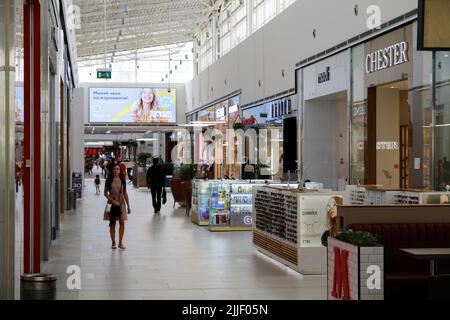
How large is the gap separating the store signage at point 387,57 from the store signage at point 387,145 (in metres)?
1.41

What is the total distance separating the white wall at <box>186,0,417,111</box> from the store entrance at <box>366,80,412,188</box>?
1389 millimetres

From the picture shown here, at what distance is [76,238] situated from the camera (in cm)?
1369

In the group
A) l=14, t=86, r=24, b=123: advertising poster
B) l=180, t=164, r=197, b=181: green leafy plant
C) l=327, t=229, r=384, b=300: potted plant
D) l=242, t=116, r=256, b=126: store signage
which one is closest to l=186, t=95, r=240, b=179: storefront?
l=242, t=116, r=256, b=126: store signage

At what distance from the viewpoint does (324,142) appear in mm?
19688

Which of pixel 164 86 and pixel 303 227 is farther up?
pixel 164 86

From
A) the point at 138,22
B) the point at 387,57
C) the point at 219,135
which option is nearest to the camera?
the point at 387,57

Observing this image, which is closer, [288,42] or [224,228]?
[224,228]

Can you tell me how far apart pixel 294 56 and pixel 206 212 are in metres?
6.39

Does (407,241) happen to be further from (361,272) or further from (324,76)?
(324,76)

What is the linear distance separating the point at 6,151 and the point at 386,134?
984cm

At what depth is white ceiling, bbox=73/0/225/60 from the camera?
3338 cm

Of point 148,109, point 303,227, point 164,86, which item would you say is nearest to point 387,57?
point 303,227

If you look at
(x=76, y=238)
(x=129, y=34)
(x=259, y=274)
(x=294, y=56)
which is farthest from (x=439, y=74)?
(x=129, y=34)
